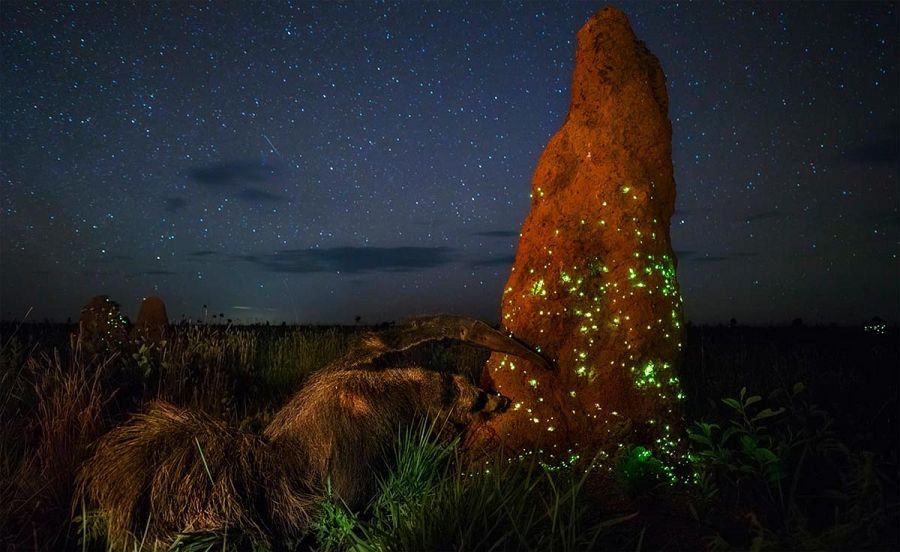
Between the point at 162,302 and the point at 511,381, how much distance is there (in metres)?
8.97

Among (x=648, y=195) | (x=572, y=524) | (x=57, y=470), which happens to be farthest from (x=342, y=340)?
(x=572, y=524)

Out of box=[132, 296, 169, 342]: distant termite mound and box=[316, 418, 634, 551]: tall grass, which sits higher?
box=[132, 296, 169, 342]: distant termite mound

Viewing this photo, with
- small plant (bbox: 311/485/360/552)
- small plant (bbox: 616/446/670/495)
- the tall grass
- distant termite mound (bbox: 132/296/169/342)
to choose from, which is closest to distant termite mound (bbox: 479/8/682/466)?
small plant (bbox: 616/446/670/495)

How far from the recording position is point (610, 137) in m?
6.07

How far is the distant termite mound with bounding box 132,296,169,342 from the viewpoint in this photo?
1229 centimetres

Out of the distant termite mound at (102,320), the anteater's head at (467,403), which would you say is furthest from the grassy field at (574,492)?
the distant termite mound at (102,320)

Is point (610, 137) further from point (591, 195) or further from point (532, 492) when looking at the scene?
point (532, 492)

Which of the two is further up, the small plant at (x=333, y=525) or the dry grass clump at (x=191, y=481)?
the dry grass clump at (x=191, y=481)

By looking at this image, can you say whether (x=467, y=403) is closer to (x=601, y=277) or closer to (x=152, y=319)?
(x=601, y=277)

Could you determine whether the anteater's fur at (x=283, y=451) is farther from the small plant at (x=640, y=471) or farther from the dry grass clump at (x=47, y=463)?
the small plant at (x=640, y=471)

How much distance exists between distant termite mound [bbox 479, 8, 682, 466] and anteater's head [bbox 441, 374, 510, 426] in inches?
3.9

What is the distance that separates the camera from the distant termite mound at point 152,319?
1229cm

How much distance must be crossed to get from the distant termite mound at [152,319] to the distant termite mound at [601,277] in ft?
26.3

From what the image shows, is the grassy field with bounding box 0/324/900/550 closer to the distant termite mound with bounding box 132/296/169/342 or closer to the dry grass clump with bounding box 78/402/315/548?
the dry grass clump with bounding box 78/402/315/548
